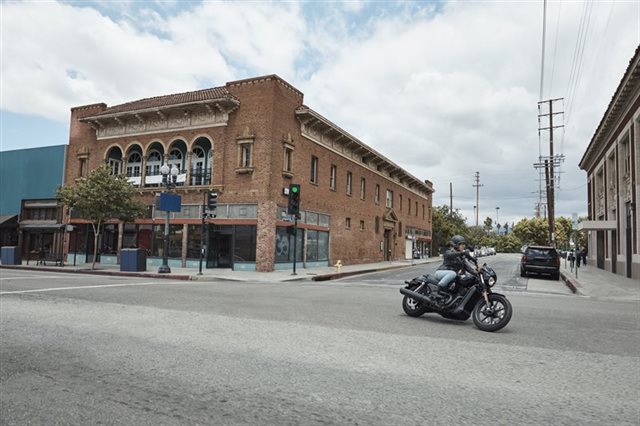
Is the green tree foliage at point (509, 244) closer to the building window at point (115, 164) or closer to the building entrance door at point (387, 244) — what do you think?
the building entrance door at point (387, 244)

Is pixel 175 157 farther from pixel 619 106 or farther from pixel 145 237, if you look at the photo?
pixel 619 106

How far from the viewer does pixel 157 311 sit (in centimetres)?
873

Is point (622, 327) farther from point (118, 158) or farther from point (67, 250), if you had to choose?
point (67, 250)

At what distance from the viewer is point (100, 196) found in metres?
23.0

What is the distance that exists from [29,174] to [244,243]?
19854 mm

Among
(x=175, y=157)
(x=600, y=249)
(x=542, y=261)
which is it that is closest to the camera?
(x=542, y=261)

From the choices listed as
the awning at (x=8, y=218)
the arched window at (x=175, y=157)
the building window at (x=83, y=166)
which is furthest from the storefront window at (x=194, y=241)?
the awning at (x=8, y=218)

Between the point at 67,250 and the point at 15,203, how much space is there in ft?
23.5

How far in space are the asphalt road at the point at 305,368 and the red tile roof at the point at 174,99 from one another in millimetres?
17902

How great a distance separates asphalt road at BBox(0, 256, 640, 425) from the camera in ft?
12.1

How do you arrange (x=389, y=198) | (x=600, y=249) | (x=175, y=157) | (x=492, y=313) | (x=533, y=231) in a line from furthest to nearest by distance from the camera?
(x=533, y=231) < (x=389, y=198) < (x=600, y=249) < (x=175, y=157) < (x=492, y=313)

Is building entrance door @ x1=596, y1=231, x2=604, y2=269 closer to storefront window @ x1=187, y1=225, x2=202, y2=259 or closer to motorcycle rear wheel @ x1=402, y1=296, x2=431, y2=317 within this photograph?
storefront window @ x1=187, y1=225, x2=202, y2=259

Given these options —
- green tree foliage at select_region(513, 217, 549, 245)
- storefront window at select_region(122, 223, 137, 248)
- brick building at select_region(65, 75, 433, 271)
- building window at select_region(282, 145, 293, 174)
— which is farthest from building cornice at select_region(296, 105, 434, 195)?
green tree foliage at select_region(513, 217, 549, 245)

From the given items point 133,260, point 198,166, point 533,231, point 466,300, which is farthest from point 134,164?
point 533,231
